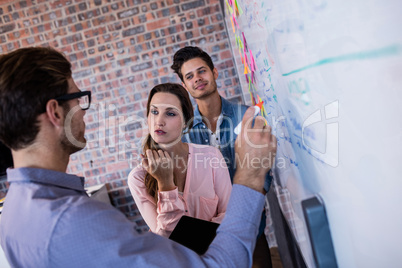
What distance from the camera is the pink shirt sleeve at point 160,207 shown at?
1.17m

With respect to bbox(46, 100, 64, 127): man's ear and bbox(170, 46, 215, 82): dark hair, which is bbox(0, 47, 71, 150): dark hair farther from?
bbox(170, 46, 215, 82): dark hair

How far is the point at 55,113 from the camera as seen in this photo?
2.44ft

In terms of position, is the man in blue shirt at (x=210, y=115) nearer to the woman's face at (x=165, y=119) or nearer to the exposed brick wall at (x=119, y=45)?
the woman's face at (x=165, y=119)

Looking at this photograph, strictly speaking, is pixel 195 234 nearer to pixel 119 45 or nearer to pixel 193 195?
pixel 193 195

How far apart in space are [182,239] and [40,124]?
1.63 ft

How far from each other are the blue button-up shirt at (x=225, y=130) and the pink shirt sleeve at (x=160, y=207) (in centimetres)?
58

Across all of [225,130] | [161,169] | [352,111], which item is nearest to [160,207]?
[161,169]

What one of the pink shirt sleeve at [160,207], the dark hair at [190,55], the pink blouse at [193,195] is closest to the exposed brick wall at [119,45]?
the dark hair at [190,55]

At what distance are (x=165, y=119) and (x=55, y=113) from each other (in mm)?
823

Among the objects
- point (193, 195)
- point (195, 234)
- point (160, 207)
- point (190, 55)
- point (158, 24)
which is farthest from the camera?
point (158, 24)

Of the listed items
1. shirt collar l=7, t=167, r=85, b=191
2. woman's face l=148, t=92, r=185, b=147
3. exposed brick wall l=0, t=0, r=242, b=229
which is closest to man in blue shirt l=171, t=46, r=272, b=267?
woman's face l=148, t=92, r=185, b=147

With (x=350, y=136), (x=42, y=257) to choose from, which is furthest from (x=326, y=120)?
(x=42, y=257)

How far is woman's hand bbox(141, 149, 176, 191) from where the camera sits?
4.02ft

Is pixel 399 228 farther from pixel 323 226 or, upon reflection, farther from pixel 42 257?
pixel 42 257
